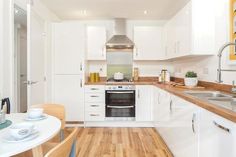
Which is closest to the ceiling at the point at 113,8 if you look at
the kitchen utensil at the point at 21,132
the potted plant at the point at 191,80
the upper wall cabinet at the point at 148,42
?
the upper wall cabinet at the point at 148,42

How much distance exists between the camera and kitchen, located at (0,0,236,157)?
221 centimetres

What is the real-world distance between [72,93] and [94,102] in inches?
19.1

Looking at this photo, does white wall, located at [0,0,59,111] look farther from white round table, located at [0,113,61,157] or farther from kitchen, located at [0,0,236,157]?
white round table, located at [0,113,61,157]

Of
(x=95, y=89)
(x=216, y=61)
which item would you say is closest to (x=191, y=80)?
(x=216, y=61)

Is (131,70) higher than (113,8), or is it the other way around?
(113,8)

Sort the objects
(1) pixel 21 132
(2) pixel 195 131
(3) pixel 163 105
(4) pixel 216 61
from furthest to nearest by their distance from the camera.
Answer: (3) pixel 163 105 < (4) pixel 216 61 < (2) pixel 195 131 < (1) pixel 21 132

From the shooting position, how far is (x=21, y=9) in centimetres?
280

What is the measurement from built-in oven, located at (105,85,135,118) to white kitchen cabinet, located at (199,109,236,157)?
92.9 inches

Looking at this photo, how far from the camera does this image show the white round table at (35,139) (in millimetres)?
991

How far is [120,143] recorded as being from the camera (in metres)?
3.08

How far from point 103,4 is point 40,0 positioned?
108cm

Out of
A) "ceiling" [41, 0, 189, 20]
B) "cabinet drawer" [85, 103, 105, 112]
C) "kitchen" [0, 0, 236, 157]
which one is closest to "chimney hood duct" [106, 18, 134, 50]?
"kitchen" [0, 0, 236, 157]

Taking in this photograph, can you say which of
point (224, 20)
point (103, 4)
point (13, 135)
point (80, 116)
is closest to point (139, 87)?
point (80, 116)

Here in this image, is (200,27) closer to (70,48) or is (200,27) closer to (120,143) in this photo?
(120,143)
